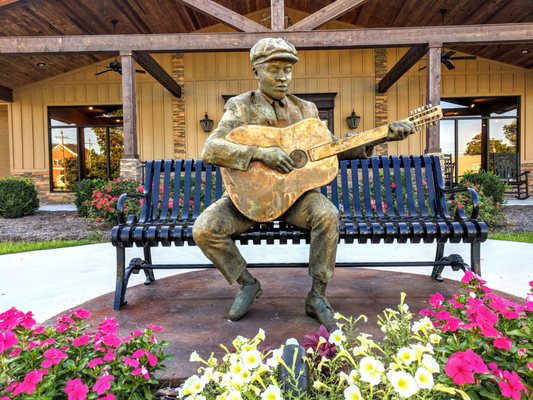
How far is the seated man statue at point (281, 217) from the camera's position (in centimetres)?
198

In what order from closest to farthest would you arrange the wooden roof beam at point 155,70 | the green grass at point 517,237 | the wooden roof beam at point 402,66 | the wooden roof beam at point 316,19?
1. the green grass at point 517,237
2. the wooden roof beam at point 316,19
3. the wooden roof beam at point 155,70
4. the wooden roof beam at point 402,66

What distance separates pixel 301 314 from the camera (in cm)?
217

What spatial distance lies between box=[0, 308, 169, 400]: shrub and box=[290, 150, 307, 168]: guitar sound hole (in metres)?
1.13

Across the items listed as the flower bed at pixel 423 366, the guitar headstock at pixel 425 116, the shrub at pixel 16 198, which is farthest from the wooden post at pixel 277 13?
the flower bed at pixel 423 366

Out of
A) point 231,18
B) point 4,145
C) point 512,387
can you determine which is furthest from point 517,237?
point 4,145

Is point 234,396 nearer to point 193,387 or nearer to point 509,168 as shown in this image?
point 193,387

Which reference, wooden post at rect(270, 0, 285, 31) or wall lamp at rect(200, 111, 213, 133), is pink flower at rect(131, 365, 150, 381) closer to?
wooden post at rect(270, 0, 285, 31)

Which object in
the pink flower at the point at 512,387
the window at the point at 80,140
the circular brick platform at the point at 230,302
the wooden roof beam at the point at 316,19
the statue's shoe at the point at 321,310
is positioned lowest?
the circular brick platform at the point at 230,302

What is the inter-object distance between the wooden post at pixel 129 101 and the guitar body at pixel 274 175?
21.4 feet

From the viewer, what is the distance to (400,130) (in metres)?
2.01

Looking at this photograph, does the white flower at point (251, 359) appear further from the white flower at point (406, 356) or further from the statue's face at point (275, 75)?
the statue's face at point (275, 75)

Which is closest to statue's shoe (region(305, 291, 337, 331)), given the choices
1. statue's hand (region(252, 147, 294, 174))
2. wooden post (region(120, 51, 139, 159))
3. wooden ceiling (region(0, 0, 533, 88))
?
statue's hand (region(252, 147, 294, 174))

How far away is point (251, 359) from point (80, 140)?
1300cm

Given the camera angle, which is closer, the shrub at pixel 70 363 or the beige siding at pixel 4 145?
the shrub at pixel 70 363
